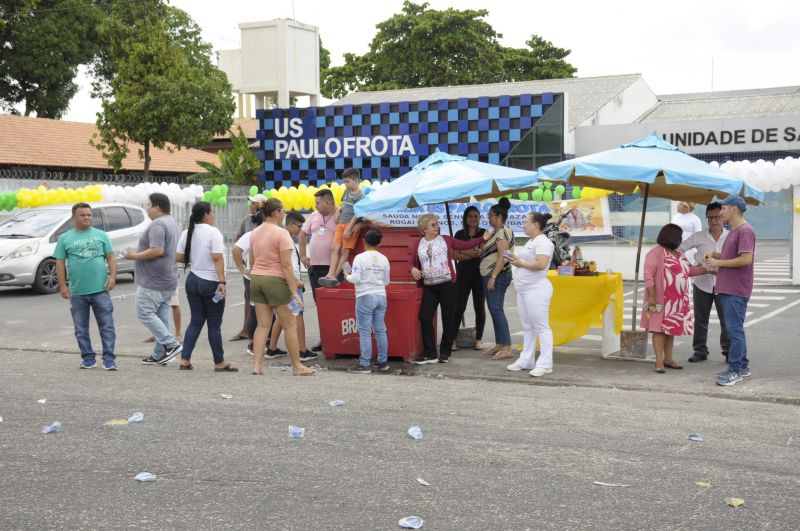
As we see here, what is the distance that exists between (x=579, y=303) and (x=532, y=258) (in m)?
1.17

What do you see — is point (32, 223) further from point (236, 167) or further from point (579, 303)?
point (236, 167)

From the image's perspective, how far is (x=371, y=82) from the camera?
5119 cm

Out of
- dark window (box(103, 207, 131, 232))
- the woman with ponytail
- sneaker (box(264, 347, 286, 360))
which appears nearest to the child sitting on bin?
sneaker (box(264, 347, 286, 360))

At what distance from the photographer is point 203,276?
9.13 m

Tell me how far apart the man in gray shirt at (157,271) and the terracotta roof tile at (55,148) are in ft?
92.7

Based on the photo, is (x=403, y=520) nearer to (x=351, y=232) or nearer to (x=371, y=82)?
(x=351, y=232)

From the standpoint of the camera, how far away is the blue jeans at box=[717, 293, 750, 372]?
338 inches

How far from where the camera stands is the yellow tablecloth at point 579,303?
9.94 metres

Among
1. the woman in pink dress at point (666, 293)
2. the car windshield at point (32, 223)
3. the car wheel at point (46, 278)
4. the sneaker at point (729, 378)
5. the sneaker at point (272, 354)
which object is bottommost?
the sneaker at point (272, 354)

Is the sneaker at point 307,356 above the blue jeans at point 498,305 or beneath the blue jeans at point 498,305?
beneath

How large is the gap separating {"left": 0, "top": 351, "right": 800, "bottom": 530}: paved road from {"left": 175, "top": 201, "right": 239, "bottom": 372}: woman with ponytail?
0.80m

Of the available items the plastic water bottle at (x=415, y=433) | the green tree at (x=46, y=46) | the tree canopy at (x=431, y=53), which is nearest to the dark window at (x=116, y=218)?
the plastic water bottle at (x=415, y=433)

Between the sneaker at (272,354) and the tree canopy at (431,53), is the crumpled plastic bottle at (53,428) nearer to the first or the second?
the sneaker at (272,354)

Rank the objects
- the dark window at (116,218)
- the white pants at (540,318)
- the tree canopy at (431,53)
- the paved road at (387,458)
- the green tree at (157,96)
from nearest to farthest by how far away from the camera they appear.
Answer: the paved road at (387,458)
the white pants at (540,318)
the dark window at (116,218)
the green tree at (157,96)
the tree canopy at (431,53)
